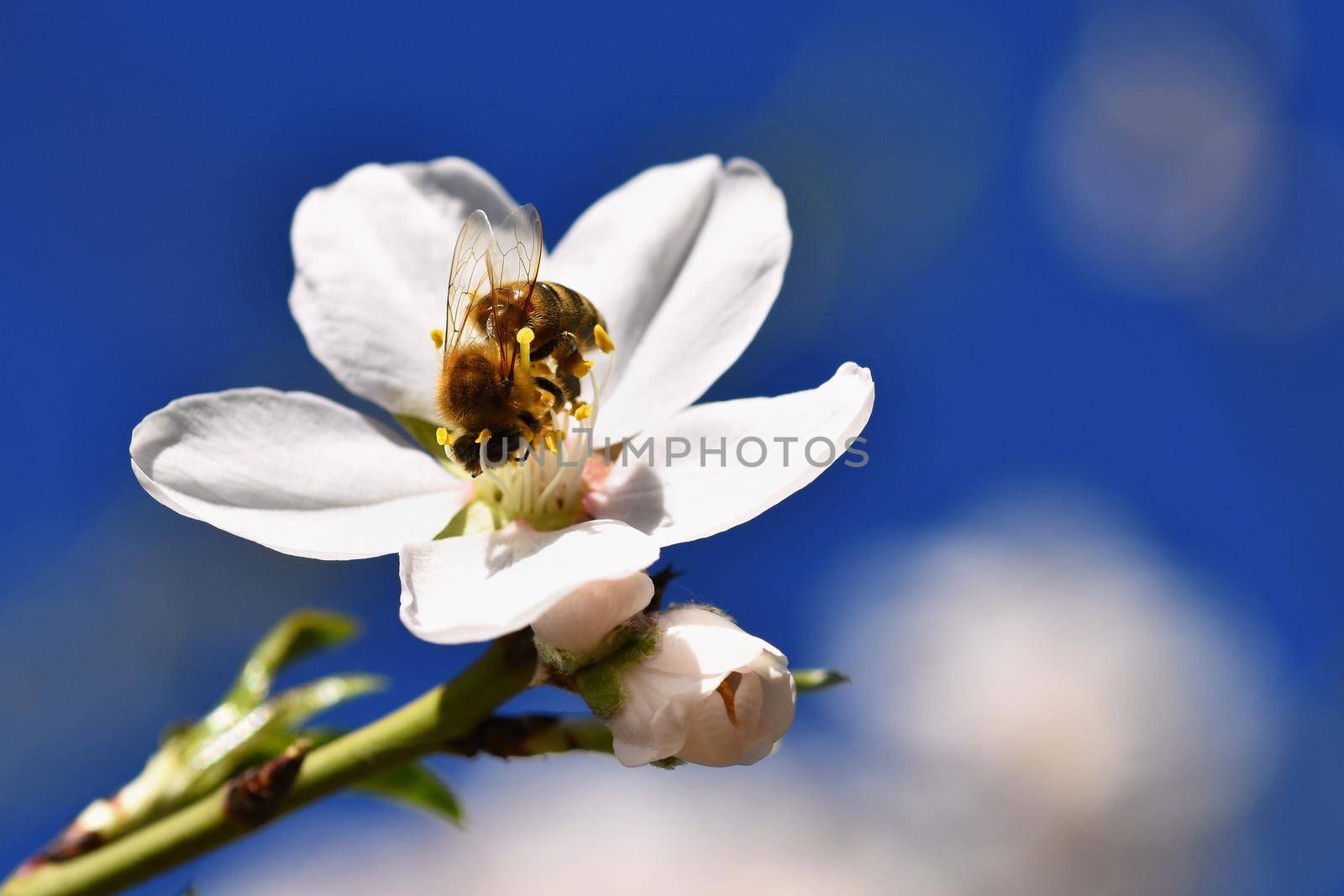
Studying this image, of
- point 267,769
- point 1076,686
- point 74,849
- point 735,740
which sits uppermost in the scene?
point 735,740

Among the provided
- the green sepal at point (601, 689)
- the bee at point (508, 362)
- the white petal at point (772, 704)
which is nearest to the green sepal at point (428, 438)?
the bee at point (508, 362)

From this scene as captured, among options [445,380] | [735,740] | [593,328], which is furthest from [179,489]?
[735,740]

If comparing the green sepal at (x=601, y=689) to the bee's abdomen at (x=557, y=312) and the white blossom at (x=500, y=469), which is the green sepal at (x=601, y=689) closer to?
the white blossom at (x=500, y=469)

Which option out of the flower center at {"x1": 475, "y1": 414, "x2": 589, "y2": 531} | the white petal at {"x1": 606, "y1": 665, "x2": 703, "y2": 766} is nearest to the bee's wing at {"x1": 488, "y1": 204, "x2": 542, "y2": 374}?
the flower center at {"x1": 475, "y1": 414, "x2": 589, "y2": 531}

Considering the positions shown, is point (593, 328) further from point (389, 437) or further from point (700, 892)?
point (700, 892)

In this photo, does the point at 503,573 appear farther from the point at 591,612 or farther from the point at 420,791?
the point at 420,791

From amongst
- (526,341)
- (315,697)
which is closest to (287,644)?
(315,697)
